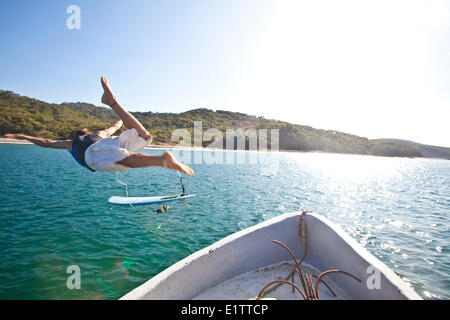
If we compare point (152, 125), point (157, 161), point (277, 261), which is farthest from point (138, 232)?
point (152, 125)

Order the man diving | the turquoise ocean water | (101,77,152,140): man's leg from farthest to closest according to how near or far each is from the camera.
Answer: the turquoise ocean water < (101,77,152,140): man's leg < the man diving

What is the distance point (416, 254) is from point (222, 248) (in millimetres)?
8406

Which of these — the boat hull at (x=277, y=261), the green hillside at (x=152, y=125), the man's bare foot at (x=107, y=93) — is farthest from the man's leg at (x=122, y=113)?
the green hillside at (x=152, y=125)

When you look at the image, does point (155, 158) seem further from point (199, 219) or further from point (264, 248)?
point (199, 219)

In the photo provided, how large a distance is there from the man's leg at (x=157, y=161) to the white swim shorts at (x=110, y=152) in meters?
0.13

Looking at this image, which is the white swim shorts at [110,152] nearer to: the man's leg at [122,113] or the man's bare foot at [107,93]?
the man's leg at [122,113]

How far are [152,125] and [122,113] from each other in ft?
341

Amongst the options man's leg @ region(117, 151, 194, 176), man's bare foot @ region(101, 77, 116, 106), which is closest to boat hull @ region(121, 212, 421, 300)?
man's leg @ region(117, 151, 194, 176)

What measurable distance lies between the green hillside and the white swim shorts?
2705 inches

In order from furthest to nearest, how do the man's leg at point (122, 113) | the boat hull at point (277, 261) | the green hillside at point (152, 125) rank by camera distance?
the green hillside at point (152, 125), the man's leg at point (122, 113), the boat hull at point (277, 261)

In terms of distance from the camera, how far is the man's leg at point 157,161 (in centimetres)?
314

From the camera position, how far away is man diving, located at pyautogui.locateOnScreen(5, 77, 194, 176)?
3354 mm

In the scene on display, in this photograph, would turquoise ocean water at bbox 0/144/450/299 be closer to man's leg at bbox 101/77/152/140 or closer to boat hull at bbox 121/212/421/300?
boat hull at bbox 121/212/421/300
